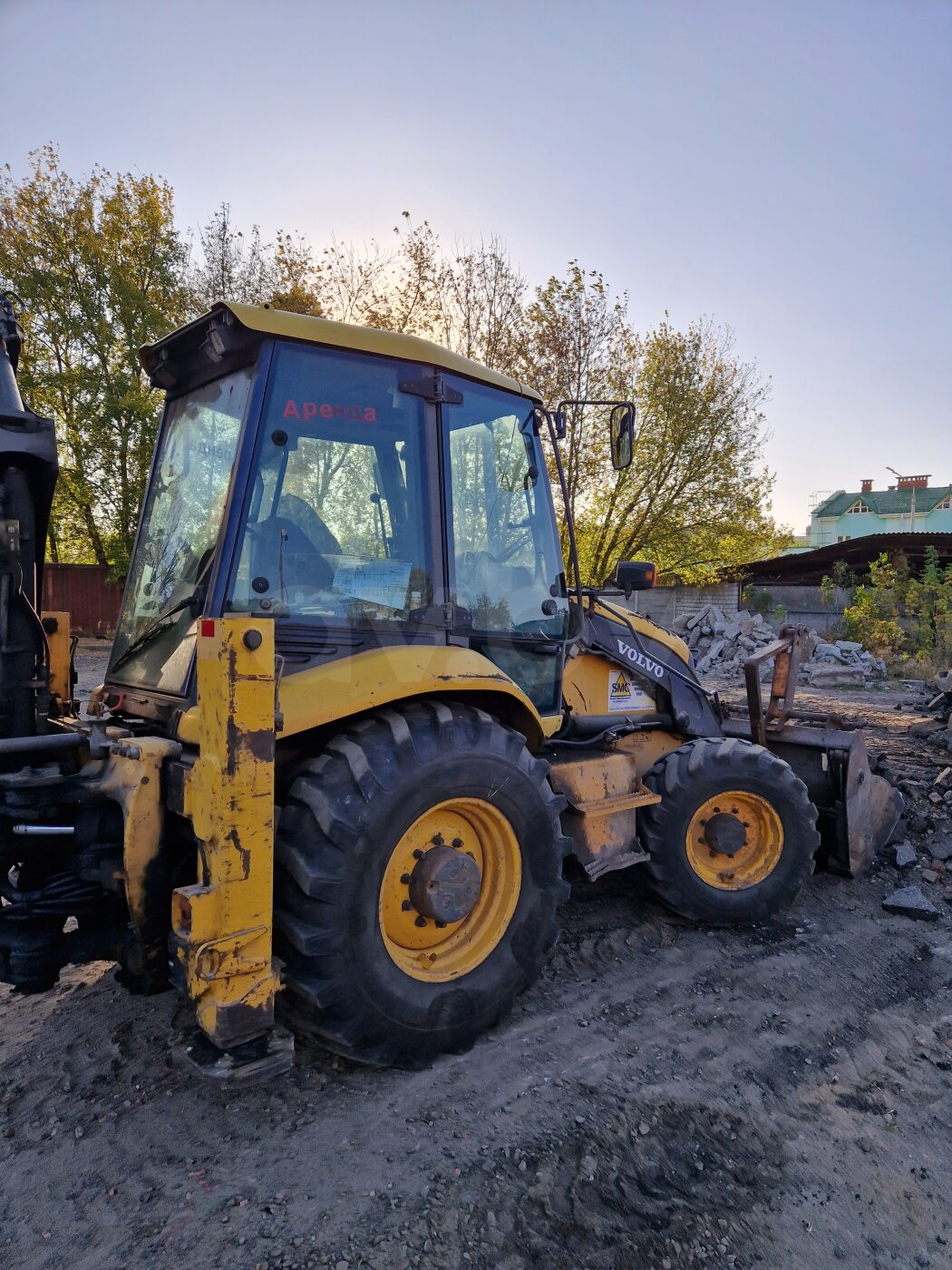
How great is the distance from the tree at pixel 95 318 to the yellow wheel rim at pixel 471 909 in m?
17.7

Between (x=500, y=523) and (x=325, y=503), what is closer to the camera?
(x=325, y=503)

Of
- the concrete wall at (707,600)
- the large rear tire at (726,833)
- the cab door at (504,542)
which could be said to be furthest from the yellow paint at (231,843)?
the concrete wall at (707,600)

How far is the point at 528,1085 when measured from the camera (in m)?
3.04

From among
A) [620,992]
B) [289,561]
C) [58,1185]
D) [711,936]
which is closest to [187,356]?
[289,561]

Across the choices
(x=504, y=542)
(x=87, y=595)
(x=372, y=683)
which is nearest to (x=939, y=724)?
(x=504, y=542)

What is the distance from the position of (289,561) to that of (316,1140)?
2.03m

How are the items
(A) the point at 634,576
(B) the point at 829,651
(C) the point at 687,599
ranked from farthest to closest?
(C) the point at 687,599
(B) the point at 829,651
(A) the point at 634,576

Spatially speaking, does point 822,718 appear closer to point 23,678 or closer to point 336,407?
point 336,407

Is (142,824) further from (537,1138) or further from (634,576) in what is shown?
(634,576)

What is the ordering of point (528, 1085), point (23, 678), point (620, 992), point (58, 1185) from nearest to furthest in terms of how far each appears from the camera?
1. point (58, 1185)
2. point (528, 1085)
3. point (23, 678)
4. point (620, 992)

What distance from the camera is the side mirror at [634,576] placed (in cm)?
429

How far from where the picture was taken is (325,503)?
3.32m

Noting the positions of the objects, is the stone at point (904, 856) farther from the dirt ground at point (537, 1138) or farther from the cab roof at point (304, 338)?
the cab roof at point (304, 338)

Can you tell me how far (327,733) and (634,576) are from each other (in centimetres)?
195
